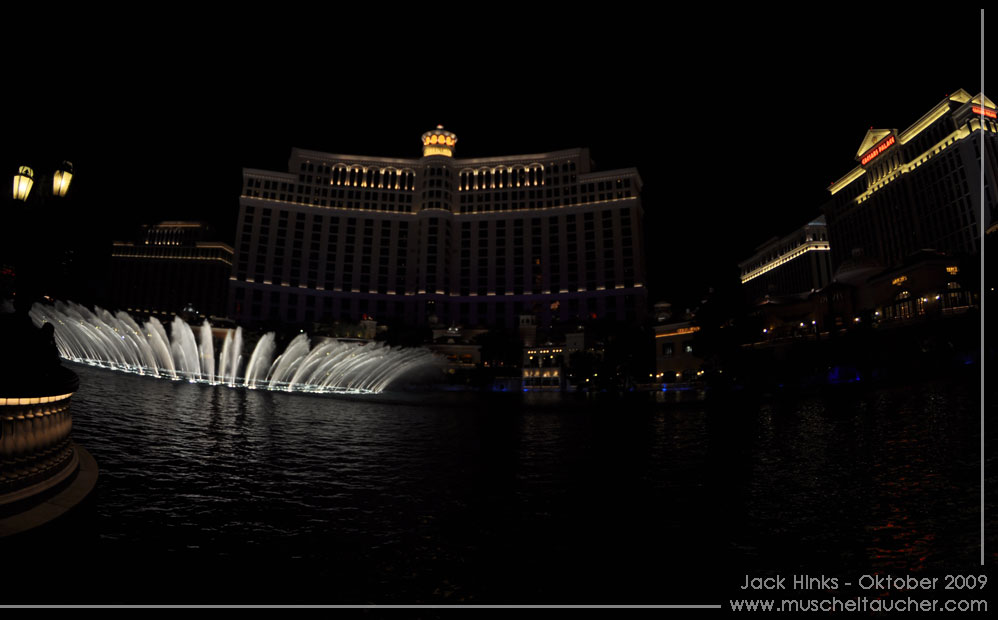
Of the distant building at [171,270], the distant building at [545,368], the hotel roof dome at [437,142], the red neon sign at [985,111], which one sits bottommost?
the distant building at [545,368]

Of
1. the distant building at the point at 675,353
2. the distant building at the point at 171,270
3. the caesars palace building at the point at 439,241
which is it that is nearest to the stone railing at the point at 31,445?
the distant building at the point at 675,353

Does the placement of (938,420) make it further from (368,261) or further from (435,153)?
(435,153)

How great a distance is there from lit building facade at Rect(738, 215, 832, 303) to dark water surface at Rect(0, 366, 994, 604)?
11334 centimetres

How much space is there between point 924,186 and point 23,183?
119 metres

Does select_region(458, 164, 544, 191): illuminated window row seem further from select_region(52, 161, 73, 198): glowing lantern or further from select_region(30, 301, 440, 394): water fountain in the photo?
select_region(52, 161, 73, 198): glowing lantern

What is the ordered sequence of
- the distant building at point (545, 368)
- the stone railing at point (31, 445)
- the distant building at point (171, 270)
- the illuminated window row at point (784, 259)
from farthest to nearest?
the distant building at point (171, 270) → the illuminated window row at point (784, 259) → the distant building at point (545, 368) → the stone railing at point (31, 445)

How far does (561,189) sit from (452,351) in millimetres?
54624

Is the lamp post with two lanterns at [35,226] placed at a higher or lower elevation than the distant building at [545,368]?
higher

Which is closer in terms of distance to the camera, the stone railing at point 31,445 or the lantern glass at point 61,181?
the stone railing at point 31,445

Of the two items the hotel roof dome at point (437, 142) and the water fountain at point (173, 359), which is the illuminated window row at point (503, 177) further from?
the water fountain at point (173, 359)

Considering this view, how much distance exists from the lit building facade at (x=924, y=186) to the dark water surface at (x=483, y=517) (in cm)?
7994

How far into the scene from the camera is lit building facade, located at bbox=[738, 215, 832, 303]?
121 m

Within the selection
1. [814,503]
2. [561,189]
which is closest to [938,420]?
[814,503]

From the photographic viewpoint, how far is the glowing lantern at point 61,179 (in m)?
9.25
